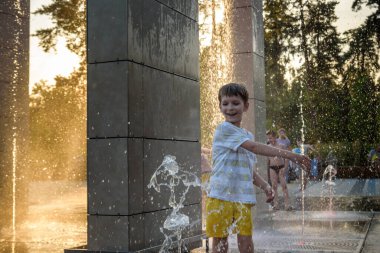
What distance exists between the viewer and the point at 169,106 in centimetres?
638

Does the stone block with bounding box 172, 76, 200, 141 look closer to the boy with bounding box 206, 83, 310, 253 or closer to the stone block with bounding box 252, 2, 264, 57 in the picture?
the boy with bounding box 206, 83, 310, 253

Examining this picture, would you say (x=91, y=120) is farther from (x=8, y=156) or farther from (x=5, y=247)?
(x=8, y=156)

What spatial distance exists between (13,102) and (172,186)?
4.95 m

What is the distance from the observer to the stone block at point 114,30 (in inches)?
220

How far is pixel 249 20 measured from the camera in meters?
10.6

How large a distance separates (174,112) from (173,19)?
3.36ft

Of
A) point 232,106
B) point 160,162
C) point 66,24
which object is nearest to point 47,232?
point 160,162

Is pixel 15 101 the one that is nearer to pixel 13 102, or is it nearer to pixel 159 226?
pixel 13 102

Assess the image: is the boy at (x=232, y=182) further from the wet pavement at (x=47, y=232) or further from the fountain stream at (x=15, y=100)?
the fountain stream at (x=15, y=100)

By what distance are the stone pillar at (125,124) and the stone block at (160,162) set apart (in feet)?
0.03

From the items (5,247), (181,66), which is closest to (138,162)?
(181,66)

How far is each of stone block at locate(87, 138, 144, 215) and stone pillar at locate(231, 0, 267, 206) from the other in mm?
5073

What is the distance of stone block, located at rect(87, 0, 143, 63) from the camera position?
5.60 metres

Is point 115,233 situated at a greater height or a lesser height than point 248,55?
lesser
